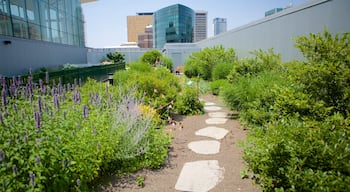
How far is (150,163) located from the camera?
9.71ft

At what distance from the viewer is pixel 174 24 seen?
6353cm

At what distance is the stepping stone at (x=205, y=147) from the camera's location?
3527mm

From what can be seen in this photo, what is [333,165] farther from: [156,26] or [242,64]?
[156,26]

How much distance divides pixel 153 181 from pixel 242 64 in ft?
18.7

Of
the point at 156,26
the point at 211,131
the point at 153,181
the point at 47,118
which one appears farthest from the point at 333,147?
the point at 156,26

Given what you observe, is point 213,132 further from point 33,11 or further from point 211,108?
point 33,11

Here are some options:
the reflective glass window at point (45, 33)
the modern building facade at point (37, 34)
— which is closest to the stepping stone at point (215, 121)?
the modern building facade at point (37, 34)

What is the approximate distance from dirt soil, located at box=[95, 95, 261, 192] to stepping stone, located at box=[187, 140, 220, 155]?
77 millimetres

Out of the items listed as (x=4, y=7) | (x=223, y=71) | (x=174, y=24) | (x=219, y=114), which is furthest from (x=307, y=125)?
(x=174, y=24)

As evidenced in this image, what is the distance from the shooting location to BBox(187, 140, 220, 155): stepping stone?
139 inches

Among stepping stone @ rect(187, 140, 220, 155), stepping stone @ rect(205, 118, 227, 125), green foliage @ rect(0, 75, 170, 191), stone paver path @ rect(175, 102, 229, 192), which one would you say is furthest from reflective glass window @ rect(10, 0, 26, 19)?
stepping stone @ rect(187, 140, 220, 155)

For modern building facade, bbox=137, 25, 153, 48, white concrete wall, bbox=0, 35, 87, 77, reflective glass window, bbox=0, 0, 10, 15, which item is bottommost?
white concrete wall, bbox=0, 35, 87, 77

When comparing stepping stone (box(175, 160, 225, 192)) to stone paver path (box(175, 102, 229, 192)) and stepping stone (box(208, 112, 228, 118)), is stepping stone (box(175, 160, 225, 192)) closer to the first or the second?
stone paver path (box(175, 102, 229, 192))

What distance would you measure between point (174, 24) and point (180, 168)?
64.0 m
